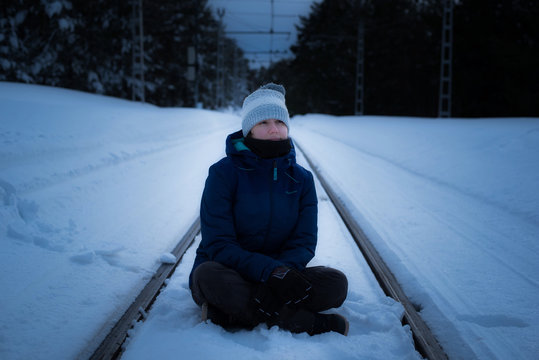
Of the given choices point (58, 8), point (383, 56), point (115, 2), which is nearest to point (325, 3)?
point (383, 56)

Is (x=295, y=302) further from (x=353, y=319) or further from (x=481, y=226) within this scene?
(x=481, y=226)

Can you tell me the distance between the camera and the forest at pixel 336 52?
18984 millimetres

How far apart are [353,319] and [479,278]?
3.98 feet

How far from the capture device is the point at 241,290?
1961mm

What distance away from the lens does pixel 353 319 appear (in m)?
2.18

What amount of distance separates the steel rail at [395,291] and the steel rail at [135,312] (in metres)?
1.63

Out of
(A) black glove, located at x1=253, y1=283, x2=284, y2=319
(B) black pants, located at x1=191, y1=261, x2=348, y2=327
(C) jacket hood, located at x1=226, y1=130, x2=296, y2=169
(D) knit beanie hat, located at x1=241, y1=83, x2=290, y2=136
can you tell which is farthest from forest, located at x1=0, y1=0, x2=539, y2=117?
(A) black glove, located at x1=253, y1=283, x2=284, y2=319

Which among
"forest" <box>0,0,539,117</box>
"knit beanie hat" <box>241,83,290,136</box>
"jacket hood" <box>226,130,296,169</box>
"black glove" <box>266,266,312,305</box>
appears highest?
"forest" <box>0,0,539,117</box>

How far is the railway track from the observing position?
1.90 m

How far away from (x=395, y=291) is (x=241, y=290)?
1225 mm

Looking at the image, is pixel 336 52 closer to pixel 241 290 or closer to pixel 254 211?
pixel 254 211

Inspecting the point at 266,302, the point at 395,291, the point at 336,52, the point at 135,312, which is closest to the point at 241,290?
the point at 266,302

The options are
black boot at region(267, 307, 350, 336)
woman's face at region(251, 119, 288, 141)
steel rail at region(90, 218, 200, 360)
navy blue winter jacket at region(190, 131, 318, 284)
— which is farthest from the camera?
woman's face at region(251, 119, 288, 141)

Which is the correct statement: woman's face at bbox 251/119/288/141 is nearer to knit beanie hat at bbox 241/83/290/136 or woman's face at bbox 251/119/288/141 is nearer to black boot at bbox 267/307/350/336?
knit beanie hat at bbox 241/83/290/136
